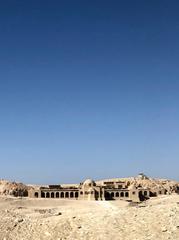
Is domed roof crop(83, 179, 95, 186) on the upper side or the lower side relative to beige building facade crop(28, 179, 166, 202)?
upper

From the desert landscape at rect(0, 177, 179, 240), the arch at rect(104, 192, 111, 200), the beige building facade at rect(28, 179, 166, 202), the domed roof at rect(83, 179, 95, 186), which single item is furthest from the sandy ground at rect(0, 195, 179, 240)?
the domed roof at rect(83, 179, 95, 186)

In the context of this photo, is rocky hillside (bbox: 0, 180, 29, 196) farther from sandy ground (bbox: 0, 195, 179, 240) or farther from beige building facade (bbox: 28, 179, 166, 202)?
sandy ground (bbox: 0, 195, 179, 240)

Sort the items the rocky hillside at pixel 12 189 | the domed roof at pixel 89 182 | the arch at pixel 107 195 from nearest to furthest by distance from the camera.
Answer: the arch at pixel 107 195 < the domed roof at pixel 89 182 < the rocky hillside at pixel 12 189

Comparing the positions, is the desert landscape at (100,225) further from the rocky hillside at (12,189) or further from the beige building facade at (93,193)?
the rocky hillside at (12,189)

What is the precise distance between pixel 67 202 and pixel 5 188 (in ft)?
63.5

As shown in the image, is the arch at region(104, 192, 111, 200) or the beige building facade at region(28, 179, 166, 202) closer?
the beige building facade at region(28, 179, 166, 202)

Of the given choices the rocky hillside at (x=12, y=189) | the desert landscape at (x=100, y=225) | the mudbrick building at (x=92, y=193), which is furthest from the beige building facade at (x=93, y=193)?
the desert landscape at (x=100, y=225)

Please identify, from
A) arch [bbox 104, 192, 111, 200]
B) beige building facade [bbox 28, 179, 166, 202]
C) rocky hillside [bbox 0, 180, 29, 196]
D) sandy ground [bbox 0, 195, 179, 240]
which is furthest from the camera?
rocky hillside [bbox 0, 180, 29, 196]

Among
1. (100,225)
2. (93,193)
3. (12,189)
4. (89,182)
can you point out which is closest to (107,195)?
(93,193)

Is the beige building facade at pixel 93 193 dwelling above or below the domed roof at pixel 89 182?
below

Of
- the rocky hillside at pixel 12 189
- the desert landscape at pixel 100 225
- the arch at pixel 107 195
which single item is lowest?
the desert landscape at pixel 100 225

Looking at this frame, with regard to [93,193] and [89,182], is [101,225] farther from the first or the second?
[89,182]

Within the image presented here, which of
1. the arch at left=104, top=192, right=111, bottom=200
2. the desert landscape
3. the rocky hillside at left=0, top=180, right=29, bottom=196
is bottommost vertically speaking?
the desert landscape

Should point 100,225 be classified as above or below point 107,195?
below
